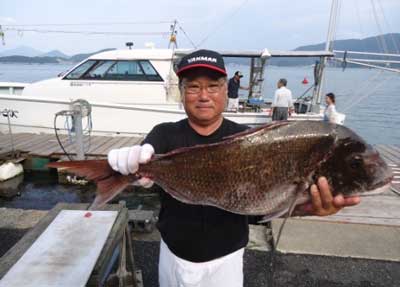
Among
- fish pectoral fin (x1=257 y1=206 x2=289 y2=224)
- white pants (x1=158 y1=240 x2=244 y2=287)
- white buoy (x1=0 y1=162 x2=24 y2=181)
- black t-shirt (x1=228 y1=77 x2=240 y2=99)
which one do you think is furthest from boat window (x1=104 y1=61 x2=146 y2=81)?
fish pectoral fin (x1=257 y1=206 x2=289 y2=224)

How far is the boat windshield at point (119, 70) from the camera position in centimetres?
1189

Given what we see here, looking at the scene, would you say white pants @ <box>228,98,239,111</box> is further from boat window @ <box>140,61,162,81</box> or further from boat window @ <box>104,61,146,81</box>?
boat window @ <box>104,61,146,81</box>

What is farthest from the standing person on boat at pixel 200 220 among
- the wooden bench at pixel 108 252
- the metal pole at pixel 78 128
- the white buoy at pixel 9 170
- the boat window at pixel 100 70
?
the boat window at pixel 100 70

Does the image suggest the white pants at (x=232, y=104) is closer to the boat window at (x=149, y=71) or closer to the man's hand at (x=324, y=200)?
the boat window at (x=149, y=71)

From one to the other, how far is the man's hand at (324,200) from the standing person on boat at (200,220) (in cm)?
12

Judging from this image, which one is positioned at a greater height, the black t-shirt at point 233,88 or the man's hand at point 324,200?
the black t-shirt at point 233,88

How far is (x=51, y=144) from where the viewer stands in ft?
33.6

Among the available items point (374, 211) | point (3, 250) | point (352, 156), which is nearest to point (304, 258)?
point (374, 211)

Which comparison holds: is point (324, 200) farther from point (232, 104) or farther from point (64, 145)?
point (232, 104)

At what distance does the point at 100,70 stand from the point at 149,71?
6.23 ft

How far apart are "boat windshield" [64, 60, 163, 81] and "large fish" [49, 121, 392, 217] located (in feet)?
34.0

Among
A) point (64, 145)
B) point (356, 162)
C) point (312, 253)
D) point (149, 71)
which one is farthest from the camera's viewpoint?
point (149, 71)

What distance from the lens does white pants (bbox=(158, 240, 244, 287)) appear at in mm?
2018

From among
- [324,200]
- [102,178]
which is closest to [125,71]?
[102,178]
